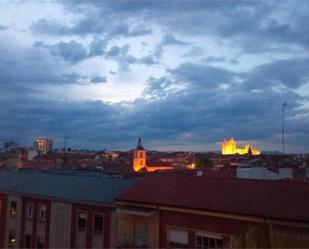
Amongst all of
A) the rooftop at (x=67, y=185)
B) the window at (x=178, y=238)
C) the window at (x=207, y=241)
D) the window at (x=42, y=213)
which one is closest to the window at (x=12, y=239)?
the rooftop at (x=67, y=185)

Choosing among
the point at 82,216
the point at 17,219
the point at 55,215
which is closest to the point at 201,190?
the point at 82,216

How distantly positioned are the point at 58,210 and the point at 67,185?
8.15ft

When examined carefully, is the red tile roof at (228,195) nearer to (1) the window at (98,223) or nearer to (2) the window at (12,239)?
(1) the window at (98,223)

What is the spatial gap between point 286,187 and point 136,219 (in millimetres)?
9344

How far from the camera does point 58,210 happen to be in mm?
34281

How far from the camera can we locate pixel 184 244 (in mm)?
24703

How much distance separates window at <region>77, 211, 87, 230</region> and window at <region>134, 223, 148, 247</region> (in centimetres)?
709

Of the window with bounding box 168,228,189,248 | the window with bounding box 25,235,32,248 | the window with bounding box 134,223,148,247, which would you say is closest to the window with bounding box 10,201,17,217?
the window with bounding box 25,235,32,248

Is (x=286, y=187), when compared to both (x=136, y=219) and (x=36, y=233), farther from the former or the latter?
(x=36, y=233)

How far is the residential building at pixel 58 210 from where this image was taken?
31.9 m

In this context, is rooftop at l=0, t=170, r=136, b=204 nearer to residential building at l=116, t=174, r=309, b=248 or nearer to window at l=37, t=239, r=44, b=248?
window at l=37, t=239, r=44, b=248

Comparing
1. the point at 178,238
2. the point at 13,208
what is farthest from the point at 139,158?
the point at 178,238

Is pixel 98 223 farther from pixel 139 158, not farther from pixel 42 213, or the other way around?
pixel 139 158

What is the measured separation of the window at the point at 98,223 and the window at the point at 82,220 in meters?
1.01
